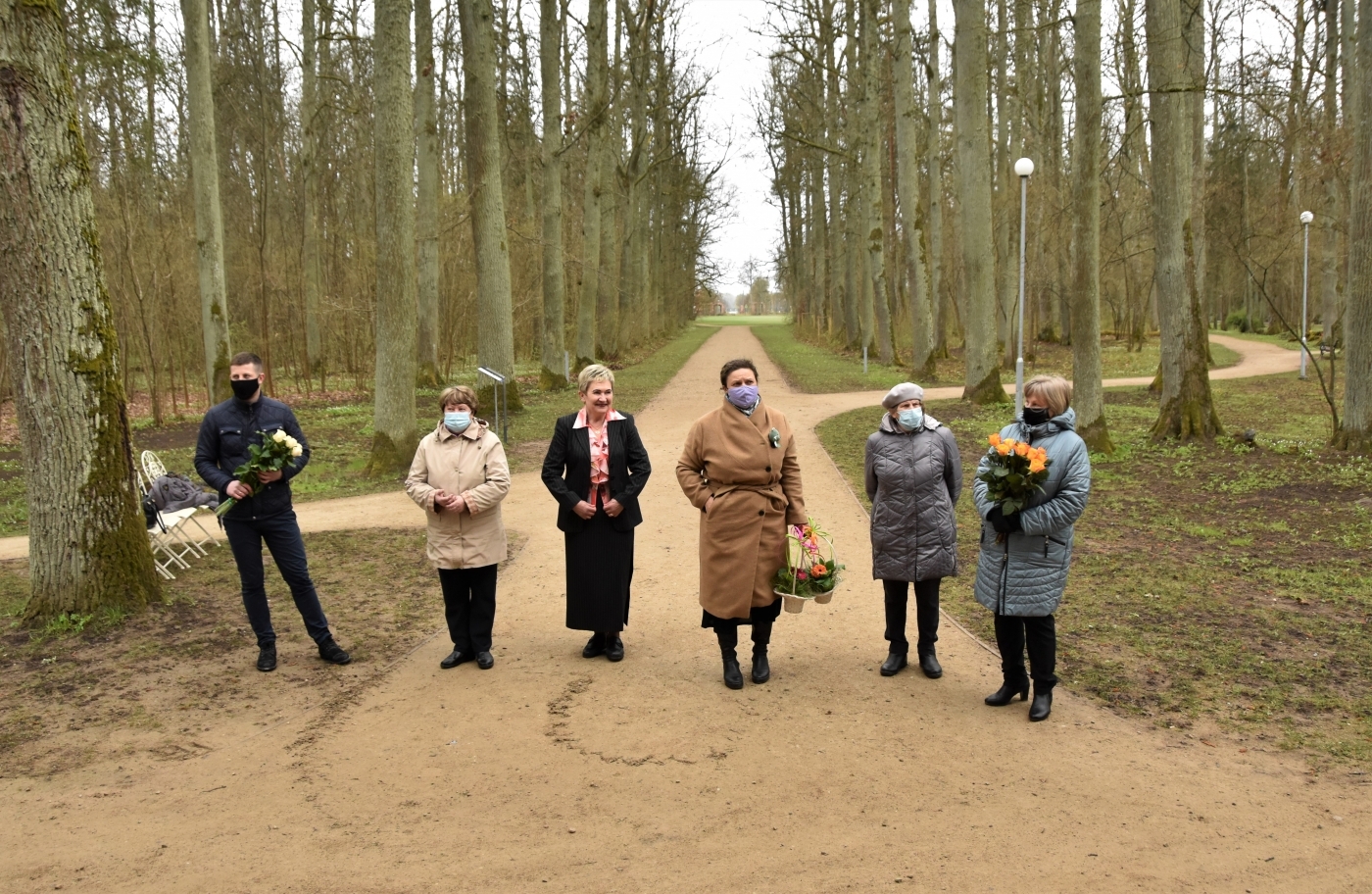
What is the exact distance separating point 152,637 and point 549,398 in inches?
635

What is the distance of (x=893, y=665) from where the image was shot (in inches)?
228

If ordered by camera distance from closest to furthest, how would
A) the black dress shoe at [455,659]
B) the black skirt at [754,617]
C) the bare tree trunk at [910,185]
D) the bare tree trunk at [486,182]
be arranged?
the black skirt at [754,617] < the black dress shoe at [455,659] < the bare tree trunk at [486,182] < the bare tree trunk at [910,185]

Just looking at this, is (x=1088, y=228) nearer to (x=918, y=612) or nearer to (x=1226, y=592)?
(x=1226, y=592)

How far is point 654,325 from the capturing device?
4875 cm

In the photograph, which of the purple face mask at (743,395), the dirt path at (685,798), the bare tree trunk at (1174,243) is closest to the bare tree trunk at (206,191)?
the dirt path at (685,798)

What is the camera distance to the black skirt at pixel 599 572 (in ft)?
19.3

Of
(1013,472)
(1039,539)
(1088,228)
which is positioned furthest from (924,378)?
(1013,472)

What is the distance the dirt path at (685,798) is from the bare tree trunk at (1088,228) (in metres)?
8.66

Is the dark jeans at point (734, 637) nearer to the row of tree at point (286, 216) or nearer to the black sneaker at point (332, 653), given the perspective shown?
the black sneaker at point (332, 653)

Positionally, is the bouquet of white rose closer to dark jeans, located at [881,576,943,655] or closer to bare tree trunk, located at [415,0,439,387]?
dark jeans, located at [881,576,943,655]

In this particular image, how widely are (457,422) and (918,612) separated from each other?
2.82 metres

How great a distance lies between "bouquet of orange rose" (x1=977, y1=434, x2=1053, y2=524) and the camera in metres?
4.77

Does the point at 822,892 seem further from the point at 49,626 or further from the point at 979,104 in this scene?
the point at 979,104

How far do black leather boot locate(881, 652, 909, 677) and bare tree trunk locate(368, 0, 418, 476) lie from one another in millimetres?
8592
